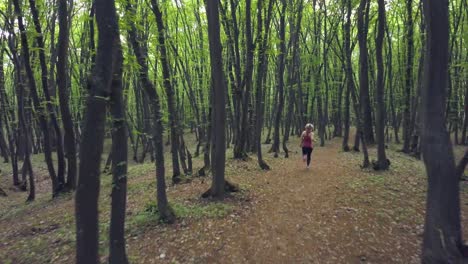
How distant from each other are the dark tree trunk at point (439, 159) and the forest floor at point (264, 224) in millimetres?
1027

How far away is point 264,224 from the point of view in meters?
7.50

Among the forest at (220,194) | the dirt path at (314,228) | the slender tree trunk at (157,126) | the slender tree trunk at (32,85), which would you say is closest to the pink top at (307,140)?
the forest at (220,194)

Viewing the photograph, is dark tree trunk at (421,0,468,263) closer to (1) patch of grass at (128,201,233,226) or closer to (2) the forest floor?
(2) the forest floor

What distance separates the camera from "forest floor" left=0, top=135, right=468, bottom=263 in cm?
631

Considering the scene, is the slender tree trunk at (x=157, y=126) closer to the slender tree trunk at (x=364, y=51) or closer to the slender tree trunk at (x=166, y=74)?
the slender tree trunk at (x=166, y=74)

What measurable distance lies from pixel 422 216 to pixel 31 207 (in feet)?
40.6

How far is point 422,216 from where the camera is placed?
784 centimetres

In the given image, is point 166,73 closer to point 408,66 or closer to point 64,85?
point 64,85

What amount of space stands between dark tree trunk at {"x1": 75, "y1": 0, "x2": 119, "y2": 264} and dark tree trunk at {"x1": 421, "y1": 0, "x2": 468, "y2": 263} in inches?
194

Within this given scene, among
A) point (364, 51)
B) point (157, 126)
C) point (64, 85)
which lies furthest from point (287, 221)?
point (364, 51)

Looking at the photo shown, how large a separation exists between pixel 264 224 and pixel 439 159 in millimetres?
3873

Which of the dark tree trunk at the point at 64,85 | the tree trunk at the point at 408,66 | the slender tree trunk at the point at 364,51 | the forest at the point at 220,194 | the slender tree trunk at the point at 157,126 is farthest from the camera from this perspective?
the tree trunk at the point at 408,66

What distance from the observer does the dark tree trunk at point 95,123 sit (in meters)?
4.30

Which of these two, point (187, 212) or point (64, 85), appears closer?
point (187, 212)
